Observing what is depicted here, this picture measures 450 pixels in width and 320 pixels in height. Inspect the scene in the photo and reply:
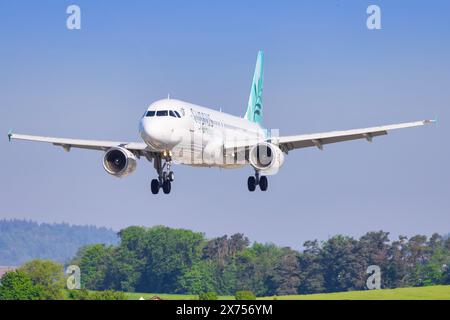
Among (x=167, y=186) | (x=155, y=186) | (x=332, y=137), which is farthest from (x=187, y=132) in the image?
(x=332, y=137)

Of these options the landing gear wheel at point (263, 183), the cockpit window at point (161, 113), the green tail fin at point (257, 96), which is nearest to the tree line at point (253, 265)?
the green tail fin at point (257, 96)

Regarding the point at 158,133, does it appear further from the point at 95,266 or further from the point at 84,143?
the point at 95,266

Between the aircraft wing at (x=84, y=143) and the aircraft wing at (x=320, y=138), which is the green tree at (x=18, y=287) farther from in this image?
the aircraft wing at (x=320, y=138)

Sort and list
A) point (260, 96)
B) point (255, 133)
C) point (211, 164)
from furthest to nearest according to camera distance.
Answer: point (260, 96), point (255, 133), point (211, 164)

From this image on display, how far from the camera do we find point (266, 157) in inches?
2869

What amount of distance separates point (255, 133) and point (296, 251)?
62.9 meters

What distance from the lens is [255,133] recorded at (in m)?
85.2

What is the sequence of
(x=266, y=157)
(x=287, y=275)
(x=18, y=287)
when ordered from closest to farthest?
(x=266, y=157) → (x=18, y=287) → (x=287, y=275)

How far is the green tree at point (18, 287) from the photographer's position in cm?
11275

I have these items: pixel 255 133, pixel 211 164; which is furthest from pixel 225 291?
pixel 211 164

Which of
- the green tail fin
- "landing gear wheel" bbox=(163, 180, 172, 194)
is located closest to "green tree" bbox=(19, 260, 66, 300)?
the green tail fin

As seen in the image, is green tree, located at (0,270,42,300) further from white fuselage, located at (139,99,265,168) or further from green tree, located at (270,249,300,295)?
white fuselage, located at (139,99,265,168)

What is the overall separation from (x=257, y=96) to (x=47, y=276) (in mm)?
34473
